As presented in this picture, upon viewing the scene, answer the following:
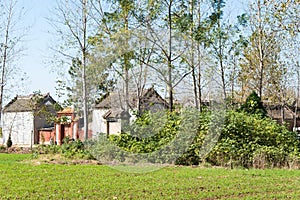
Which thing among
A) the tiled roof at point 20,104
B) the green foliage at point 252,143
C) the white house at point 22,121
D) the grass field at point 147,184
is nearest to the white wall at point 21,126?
the white house at point 22,121

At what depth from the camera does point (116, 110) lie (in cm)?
1382

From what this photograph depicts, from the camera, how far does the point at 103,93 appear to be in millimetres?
13430

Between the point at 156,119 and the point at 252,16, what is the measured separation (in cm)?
828

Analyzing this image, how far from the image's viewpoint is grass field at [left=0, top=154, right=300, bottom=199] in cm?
689

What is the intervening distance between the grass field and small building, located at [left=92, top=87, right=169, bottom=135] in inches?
132

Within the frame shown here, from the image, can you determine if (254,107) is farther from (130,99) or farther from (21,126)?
(21,126)

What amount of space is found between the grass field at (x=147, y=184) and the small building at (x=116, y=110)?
3.35 meters

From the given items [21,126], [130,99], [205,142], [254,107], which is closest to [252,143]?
[205,142]

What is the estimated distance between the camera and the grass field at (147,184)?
6887 millimetres

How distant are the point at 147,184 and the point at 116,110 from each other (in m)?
6.15

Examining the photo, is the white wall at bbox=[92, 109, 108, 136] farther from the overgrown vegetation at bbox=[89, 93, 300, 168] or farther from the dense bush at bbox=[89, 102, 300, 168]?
the overgrown vegetation at bbox=[89, 93, 300, 168]

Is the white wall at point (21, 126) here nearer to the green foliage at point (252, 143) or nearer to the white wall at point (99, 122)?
the white wall at point (99, 122)

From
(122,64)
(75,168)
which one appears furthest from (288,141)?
(75,168)

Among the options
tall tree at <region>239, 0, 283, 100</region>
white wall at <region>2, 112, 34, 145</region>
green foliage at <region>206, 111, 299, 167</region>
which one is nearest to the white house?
white wall at <region>2, 112, 34, 145</region>
